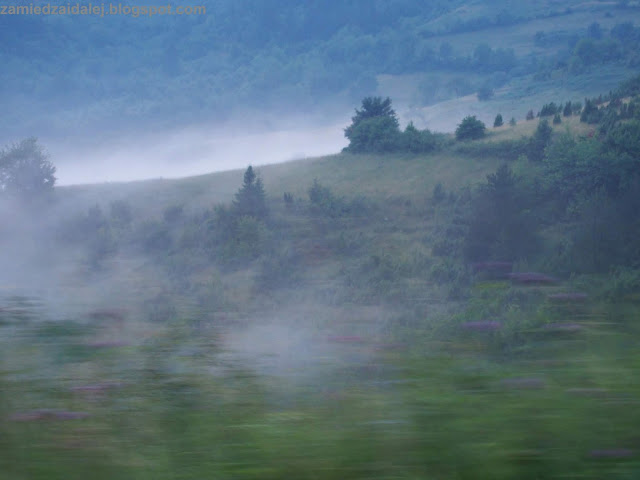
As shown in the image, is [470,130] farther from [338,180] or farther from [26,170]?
[26,170]

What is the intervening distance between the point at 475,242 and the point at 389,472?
10.0 metres

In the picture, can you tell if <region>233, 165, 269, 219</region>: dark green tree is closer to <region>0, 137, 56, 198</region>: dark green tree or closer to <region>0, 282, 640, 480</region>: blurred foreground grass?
<region>0, 137, 56, 198</region>: dark green tree

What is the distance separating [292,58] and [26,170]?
121 feet

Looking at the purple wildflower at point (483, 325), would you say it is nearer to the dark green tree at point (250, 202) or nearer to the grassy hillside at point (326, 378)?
the grassy hillside at point (326, 378)

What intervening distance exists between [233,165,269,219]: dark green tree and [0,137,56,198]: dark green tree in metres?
8.77

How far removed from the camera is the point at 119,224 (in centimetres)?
1881

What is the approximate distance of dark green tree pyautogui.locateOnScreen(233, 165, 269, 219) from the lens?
21312 mm

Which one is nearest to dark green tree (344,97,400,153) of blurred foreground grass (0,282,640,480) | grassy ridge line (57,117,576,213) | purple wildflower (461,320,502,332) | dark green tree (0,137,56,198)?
grassy ridge line (57,117,576,213)

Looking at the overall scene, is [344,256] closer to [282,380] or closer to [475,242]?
[475,242]

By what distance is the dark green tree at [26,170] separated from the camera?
24.9 m

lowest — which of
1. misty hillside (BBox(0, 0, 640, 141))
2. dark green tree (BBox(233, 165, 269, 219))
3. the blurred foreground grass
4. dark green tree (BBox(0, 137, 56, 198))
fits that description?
the blurred foreground grass

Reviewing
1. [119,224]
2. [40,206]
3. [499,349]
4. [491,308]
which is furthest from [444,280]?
[40,206]

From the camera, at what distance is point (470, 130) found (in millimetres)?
34781

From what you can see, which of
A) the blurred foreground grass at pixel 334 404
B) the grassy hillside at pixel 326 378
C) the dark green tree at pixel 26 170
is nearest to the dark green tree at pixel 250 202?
the dark green tree at pixel 26 170
